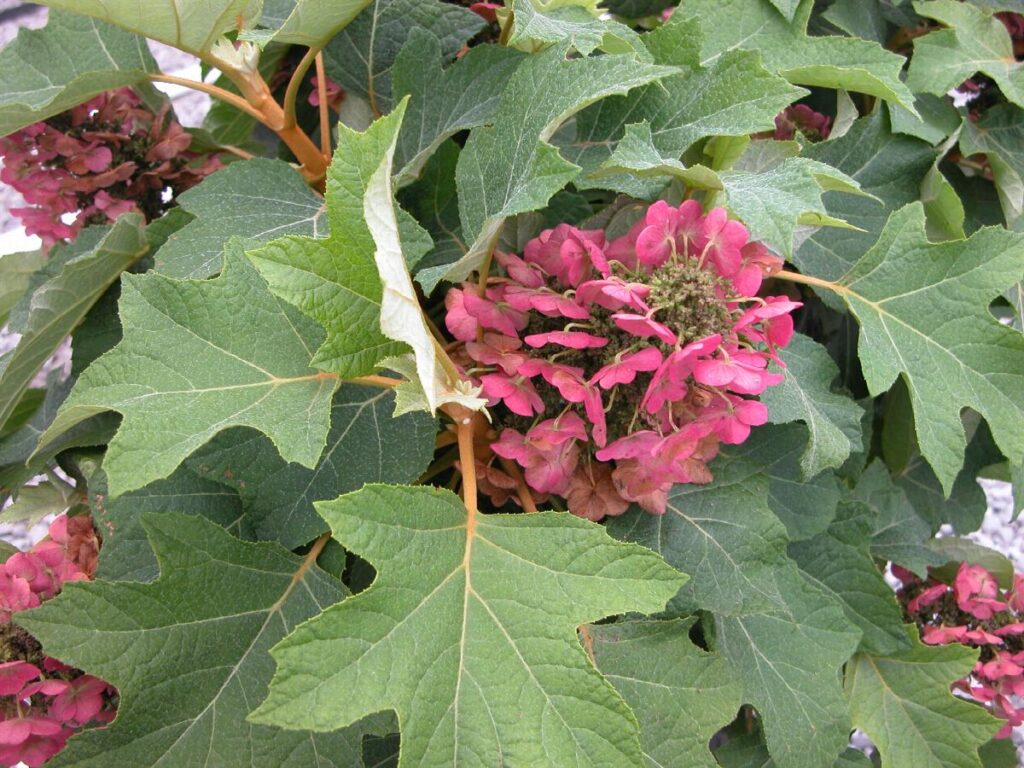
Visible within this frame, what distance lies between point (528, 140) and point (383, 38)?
11.2 inches

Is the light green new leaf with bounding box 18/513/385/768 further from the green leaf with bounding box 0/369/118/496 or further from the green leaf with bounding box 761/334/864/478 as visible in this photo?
the green leaf with bounding box 761/334/864/478

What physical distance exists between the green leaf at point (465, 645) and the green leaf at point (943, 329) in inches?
11.0

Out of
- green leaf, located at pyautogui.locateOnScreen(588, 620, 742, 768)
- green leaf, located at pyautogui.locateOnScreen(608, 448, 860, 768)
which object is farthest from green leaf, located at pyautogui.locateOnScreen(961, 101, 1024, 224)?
green leaf, located at pyautogui.locateOnScreen(588, 620, 742, 768)

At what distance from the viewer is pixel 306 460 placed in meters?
0.50

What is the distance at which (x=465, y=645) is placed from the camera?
0.51 meters

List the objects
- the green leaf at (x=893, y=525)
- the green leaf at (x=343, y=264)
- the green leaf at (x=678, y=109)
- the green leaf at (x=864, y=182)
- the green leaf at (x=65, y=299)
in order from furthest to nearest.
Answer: the green leaf at (x=893, y=525), the green leaf at (x=864, y=182), the green leaf at (x=65, y=299), the green leaf at (x=678, y=109), the green leaf at (x=343, y=264)

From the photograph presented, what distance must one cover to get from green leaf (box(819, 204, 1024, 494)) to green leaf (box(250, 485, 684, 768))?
279mm

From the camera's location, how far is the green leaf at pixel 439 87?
685mm

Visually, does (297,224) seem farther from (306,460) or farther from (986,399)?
(986,399)

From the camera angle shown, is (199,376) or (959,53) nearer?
(199,376)

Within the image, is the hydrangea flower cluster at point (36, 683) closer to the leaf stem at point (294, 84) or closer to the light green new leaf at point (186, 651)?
the light green new leaf at point (186, 651)

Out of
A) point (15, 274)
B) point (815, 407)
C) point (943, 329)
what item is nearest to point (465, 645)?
point (815, 407)

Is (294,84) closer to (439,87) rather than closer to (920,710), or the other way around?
(439,87)

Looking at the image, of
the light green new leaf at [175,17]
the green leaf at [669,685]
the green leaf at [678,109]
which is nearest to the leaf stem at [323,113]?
the light green new leaf at [175,17]
